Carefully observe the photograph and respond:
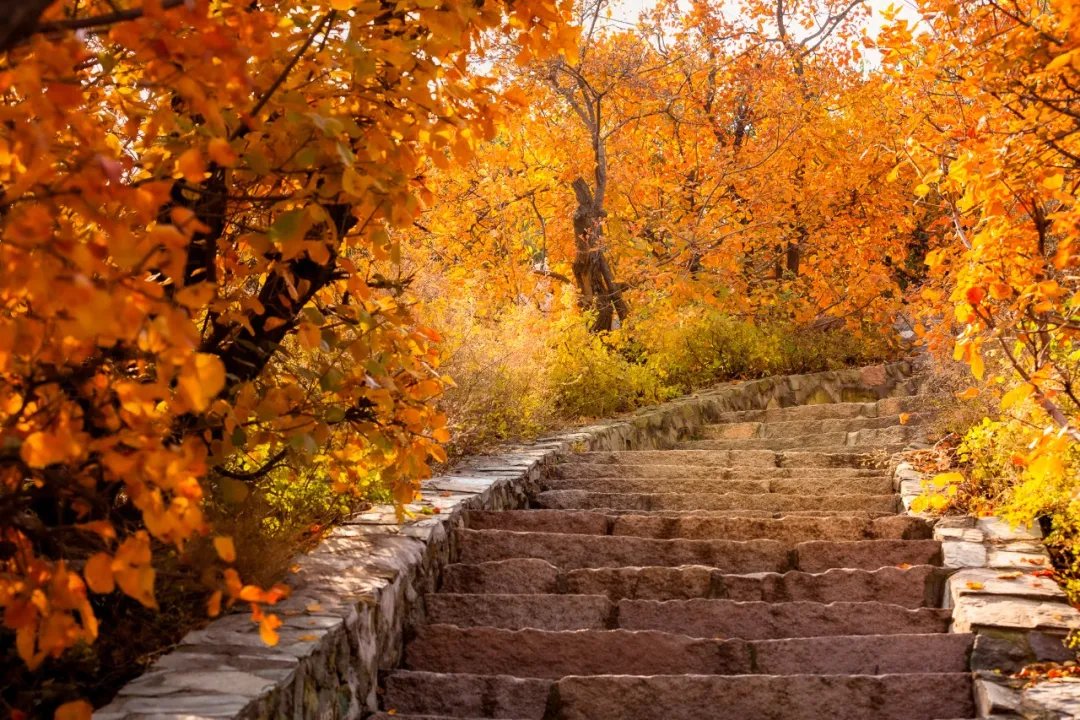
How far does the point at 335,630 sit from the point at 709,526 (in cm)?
260

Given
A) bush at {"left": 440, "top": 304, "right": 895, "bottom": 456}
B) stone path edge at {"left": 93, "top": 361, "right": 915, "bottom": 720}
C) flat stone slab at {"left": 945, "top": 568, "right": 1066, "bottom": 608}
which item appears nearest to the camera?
stone path edge at {"left": 93, "top": 361, "right": 915, "bottom": 720}

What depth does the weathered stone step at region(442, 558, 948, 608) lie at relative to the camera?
4680 mm

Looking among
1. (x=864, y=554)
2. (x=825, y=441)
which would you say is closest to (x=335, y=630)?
(x=864, y=554)

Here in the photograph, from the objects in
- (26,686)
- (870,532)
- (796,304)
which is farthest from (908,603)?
(796,304)

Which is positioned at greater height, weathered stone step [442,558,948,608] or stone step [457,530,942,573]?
stone step [457,530,942,573]

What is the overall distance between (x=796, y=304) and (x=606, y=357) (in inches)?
198

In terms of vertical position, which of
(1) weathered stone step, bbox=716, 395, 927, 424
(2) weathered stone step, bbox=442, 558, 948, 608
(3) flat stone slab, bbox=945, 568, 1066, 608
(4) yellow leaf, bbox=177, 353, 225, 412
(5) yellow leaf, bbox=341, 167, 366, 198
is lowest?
(2) weathered stone step, bbox=442, 558, 948, 608

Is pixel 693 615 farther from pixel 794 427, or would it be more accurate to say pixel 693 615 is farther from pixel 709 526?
pixel 794 427

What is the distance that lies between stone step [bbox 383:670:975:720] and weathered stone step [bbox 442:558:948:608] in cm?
91

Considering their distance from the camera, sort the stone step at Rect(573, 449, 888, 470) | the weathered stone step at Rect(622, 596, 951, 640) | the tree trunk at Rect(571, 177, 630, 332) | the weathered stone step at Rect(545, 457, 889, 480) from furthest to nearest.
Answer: the tree trunk at Rect(571, 177, 630, 332)
the stone step at Rect(573, 449, 888, 470)
the weathered stone step at Rect(545, 457, 889, 480)
the weathered stone step at Rect(622, 596, 951, 640)

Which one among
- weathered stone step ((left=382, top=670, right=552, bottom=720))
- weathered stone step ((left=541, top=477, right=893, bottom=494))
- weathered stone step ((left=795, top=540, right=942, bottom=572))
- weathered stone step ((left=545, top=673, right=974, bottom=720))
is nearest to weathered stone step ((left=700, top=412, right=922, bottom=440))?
weathered stone step ((left=541, top=477, right=893, bottom=494))

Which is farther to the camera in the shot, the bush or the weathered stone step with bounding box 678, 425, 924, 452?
the weathered stone step with bounding box 678, 425, 924, 452

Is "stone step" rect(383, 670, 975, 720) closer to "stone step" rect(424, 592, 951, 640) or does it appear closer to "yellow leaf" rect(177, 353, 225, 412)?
"stone step" rect(424, 592, 951, 640)

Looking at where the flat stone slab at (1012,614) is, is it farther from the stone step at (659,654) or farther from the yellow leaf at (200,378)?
the yellow leaf at (200,378)
